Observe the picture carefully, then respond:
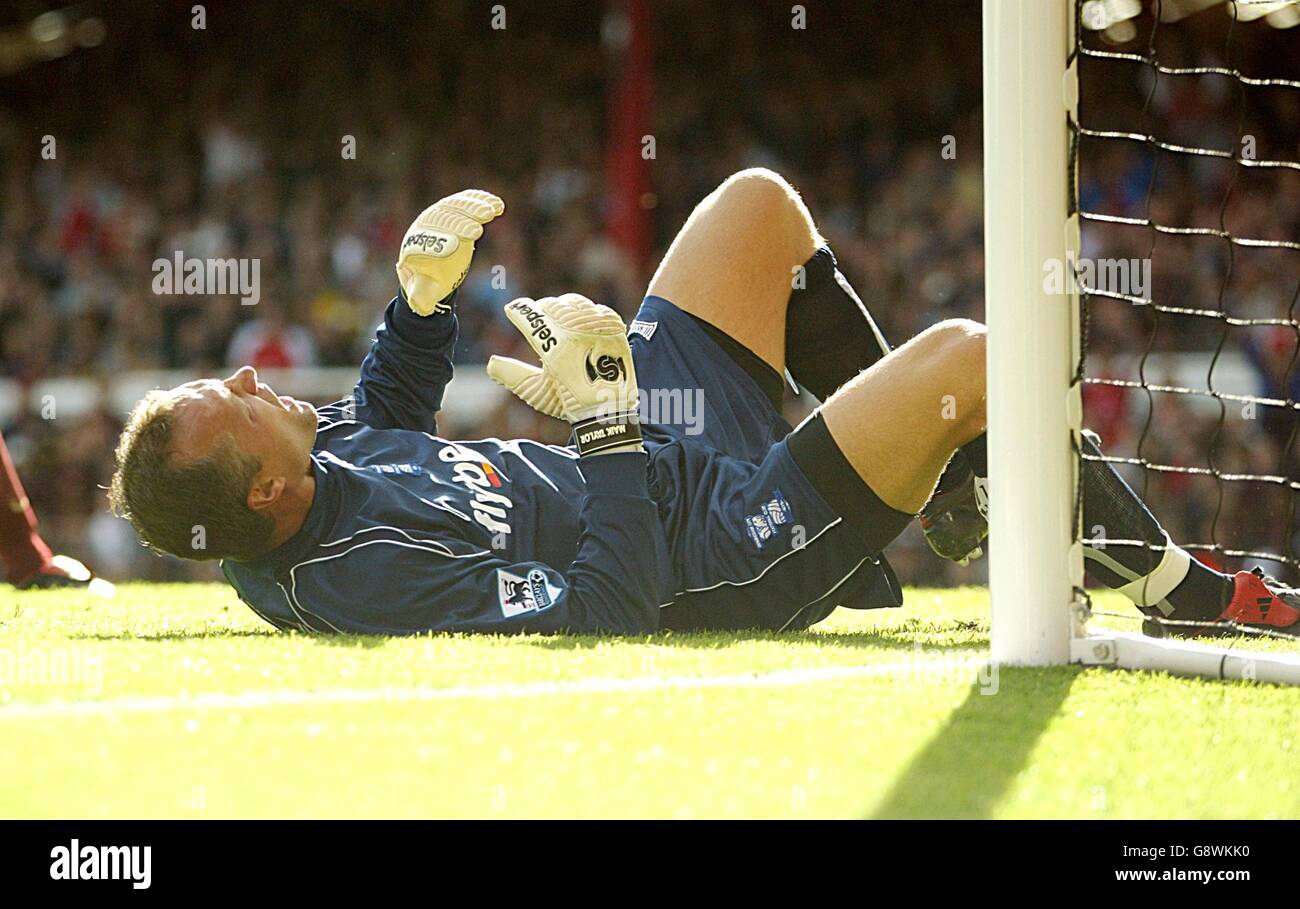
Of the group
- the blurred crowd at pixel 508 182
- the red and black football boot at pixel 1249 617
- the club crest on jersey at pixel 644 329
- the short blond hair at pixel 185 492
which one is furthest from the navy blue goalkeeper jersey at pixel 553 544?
the blurred crowd at pixel 508 182

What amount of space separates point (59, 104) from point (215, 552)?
405 inches

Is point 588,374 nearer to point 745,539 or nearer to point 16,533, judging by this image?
point 745,539

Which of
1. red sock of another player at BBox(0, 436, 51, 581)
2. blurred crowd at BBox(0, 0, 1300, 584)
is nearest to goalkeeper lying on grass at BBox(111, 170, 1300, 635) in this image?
red sock of another player at BBox(0, 436, 51, 581)

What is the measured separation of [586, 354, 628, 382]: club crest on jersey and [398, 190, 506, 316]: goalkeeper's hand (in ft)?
1.49

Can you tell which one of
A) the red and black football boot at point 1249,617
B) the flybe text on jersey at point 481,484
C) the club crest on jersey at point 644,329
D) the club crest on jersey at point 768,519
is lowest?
the red and black football boot at point 1249,617

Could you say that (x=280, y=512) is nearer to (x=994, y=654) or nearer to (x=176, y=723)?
(x=176, y=723)

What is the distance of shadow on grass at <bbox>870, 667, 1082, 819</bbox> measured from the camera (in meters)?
1.69

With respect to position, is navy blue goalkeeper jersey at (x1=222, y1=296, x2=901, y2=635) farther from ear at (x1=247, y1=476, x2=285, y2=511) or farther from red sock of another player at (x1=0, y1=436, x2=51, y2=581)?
red sock of another player at (x1=0, y1=436, x2=51, y2=581)

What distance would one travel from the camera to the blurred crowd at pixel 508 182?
27.1ft

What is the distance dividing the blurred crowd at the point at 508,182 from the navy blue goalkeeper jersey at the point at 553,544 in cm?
431

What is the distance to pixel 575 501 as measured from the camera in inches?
118

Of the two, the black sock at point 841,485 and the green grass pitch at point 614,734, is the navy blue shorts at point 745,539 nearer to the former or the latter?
the black sock at point 841,485

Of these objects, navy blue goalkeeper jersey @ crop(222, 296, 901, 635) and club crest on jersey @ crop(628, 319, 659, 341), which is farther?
club crest on jersey @ crop(628, 319, 659, 341)
